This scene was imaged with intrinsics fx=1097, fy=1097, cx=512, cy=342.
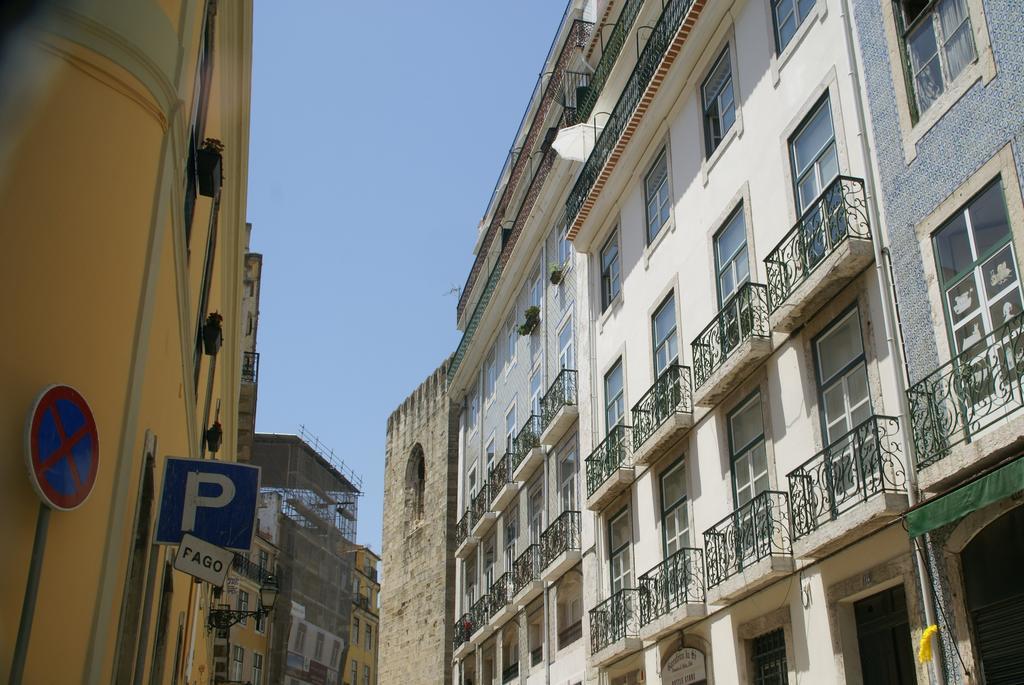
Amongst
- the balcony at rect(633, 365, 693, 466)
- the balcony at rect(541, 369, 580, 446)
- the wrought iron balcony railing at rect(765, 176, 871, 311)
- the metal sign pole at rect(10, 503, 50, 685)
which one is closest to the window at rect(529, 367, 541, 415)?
the balcony at rect(541, 369, 580, 446)

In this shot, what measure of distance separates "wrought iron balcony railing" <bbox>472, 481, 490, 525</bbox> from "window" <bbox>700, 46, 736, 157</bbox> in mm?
13163

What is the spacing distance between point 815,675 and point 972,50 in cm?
580

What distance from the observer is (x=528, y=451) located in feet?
72.5

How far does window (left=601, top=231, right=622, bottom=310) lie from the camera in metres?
17.8

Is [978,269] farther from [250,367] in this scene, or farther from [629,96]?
[250,367]

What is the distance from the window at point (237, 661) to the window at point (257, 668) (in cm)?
107

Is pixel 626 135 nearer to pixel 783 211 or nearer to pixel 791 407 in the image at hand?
pixel 783 211

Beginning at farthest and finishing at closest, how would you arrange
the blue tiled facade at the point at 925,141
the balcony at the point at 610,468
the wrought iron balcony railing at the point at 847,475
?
the balcony at the point at 610,468
the wrought iron balcony railing at the point at 847,475
the blue tiled facade at the point at 925,141

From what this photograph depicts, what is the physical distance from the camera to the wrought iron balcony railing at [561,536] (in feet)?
61.0

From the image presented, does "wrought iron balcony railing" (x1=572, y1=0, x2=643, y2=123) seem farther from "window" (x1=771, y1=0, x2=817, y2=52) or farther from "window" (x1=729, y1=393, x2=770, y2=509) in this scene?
"window" (x1=729, y1=393, x2=770, y2=509)

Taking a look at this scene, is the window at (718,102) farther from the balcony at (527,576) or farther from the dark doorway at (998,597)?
the balcony at (527,576)

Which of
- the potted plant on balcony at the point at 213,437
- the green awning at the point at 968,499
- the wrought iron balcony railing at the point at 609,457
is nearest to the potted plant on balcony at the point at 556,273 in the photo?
the wrought iron balcony railing at the point at 609,457

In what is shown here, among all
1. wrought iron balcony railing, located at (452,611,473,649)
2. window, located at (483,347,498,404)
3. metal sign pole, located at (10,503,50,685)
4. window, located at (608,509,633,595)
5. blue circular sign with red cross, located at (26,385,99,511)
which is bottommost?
metal sign pole, located at (10,503,50,685)

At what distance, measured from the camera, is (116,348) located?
18.9 feet
